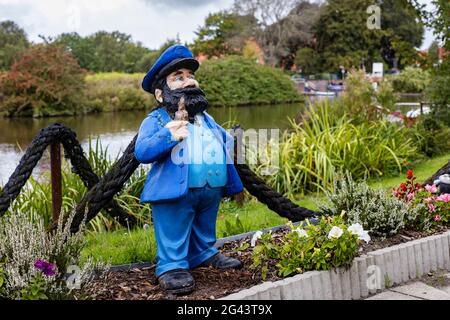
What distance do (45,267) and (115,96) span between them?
23.5 m

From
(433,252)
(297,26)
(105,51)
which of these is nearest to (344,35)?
(297,26)

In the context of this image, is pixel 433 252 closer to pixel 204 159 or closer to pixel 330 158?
pixel 204 159

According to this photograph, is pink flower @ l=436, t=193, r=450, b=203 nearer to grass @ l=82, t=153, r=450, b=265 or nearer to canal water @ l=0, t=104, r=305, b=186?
grass @ l=82, t=153, r=450, b=265

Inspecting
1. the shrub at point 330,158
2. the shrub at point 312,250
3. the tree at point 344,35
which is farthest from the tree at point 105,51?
the shrub at point 312,250

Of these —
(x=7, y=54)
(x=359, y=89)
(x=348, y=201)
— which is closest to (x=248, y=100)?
(x=7, y=54)

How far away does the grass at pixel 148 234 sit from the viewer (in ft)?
13.2

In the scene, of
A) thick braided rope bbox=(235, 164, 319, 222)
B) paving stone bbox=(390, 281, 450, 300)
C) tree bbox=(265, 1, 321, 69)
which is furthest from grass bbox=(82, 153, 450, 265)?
tree bbox=(265, 1, 321, 69)

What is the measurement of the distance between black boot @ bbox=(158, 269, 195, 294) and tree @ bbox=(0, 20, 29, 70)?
29090 mm

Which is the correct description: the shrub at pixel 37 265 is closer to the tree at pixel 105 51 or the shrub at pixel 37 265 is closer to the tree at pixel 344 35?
the tree at pixel 105 51

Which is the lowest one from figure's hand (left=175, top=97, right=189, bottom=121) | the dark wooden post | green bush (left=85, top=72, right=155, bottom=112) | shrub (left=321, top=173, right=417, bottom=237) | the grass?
the grass

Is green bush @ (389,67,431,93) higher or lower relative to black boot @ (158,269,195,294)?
higher

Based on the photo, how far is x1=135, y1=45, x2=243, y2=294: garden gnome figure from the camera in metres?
3.16
